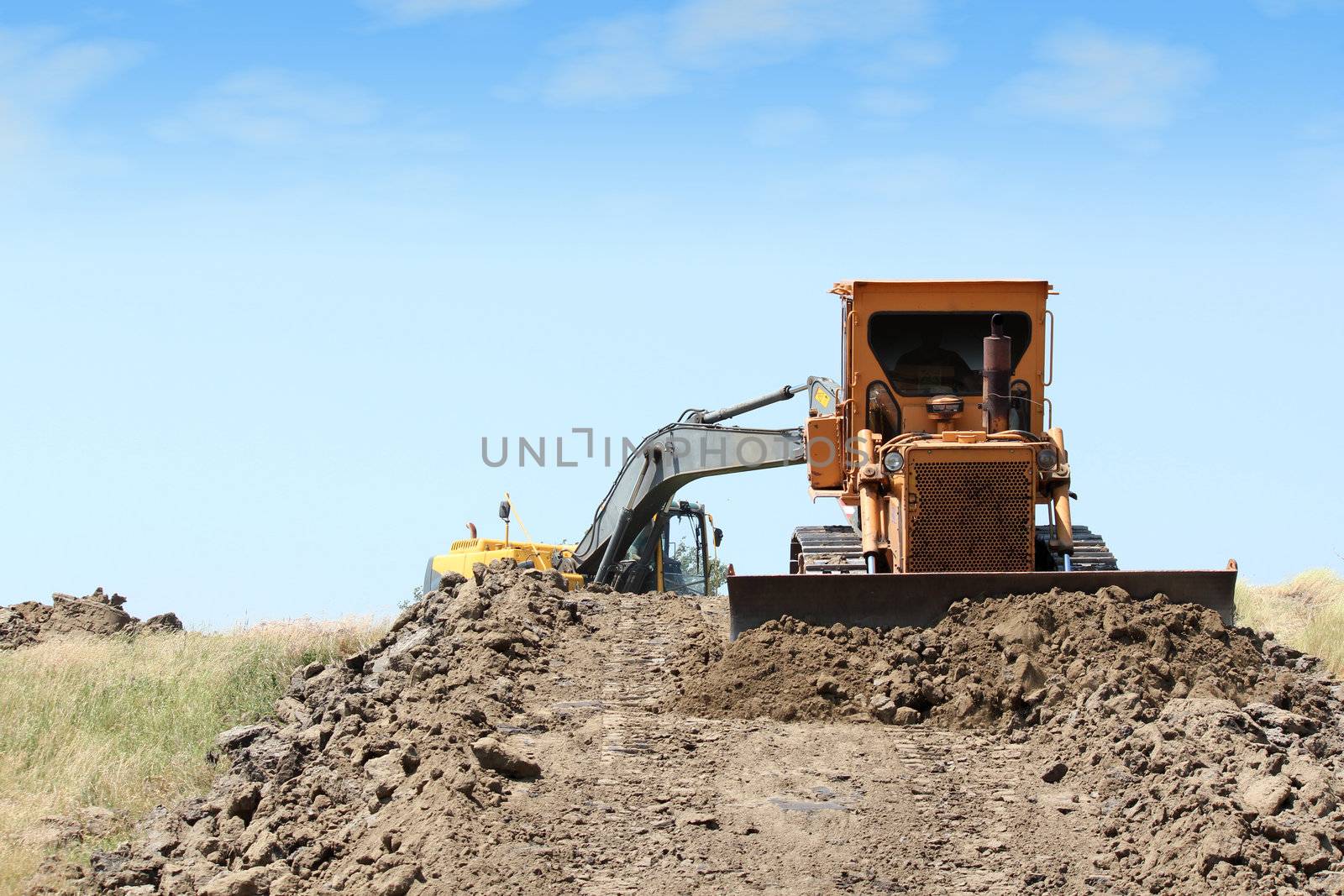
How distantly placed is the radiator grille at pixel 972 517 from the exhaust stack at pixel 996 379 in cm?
61

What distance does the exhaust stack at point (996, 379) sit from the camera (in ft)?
37.3

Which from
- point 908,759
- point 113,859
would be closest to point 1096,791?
point 908,759

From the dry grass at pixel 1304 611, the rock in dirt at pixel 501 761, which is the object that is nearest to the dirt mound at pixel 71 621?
the rock in dirt at pixel 501 761

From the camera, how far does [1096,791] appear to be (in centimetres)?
834

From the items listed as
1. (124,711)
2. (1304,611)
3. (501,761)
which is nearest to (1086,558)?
(501,761)

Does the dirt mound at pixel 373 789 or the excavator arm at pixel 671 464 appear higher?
the excavator arm at pixel 671 464

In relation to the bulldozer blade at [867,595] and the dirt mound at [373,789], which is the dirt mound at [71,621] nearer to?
the dirt mound at [373,789]

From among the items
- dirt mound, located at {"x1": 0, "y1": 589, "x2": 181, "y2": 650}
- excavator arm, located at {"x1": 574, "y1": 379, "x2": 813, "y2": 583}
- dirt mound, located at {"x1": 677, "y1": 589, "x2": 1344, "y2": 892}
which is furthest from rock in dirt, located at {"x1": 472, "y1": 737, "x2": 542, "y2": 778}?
dirt mound, located at {"x1": 0, "y1": 589, "x2": 181, "y2": 650}

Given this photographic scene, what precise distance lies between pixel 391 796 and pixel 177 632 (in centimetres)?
1110

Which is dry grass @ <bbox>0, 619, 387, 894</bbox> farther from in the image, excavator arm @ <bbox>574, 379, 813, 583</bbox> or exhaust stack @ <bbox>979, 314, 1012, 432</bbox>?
exhaust stack @ <bbox>979, 314, 1012, 432</bbox>

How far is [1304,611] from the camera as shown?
64.8 ft

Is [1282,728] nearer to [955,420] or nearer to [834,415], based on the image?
[955,420]

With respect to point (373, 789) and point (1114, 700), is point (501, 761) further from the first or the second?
point (1114, 700)

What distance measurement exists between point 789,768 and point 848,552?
334cm
